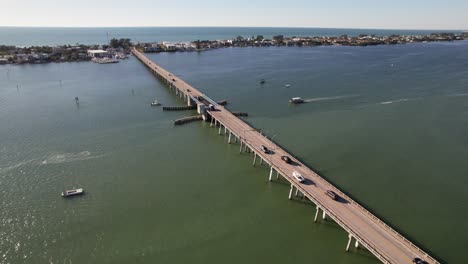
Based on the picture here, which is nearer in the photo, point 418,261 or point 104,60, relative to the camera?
point 418,261

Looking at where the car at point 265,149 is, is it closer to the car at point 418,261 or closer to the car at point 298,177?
the car at point 298,177

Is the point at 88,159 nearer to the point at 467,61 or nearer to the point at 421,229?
the point at 421,229

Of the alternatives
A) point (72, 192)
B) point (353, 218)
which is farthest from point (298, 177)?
point (72, 192)

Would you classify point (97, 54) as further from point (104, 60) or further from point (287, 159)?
point (287, 159)

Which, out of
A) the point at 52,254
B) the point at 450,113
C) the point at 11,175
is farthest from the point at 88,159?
the point at 450,113

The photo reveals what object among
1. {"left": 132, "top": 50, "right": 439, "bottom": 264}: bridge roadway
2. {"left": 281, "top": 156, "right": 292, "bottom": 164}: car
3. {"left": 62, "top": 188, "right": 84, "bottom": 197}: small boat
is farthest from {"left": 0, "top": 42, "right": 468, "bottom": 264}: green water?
{"left": 281, "top": 156, "right": 292, "bottom": 164}: car

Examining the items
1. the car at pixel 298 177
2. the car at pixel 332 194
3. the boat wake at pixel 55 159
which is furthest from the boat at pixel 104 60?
the car at pixel 332 194

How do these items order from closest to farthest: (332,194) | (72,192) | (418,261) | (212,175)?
1. (418,261)
2. (332,194)
3. (72,192)
4. (212,175)

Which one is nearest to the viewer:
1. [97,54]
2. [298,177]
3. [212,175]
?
[298,177]
